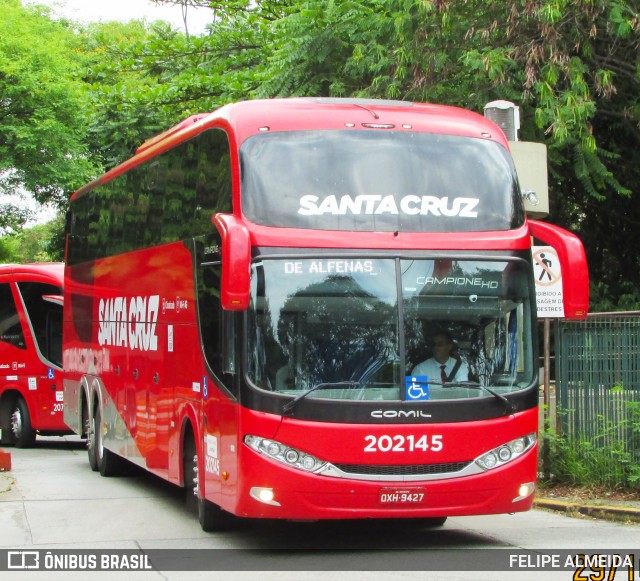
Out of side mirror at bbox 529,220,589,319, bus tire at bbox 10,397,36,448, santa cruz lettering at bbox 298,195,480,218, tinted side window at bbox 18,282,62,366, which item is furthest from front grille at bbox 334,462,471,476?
bus tire at bbox 10,397,36,448

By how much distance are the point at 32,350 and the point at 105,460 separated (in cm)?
582

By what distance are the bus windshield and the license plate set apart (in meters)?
0.72

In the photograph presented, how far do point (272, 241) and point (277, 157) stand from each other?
84cm

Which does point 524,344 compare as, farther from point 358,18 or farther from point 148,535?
point 358,18

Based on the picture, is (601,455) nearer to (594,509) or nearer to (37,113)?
(594,509)

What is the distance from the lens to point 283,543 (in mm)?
10602

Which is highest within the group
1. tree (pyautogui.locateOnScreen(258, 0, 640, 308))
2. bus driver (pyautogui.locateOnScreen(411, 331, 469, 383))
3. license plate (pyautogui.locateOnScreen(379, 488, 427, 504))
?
tree (pyautogui.locateOnScreen(258, 0, 640, 308))

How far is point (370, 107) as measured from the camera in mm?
10750

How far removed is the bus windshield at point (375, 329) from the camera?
942 centimetres

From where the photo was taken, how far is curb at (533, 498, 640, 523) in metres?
11.8

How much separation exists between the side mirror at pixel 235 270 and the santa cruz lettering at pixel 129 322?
4.14m

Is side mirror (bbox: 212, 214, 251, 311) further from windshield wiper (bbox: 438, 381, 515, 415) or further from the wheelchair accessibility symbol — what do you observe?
windshield wiper (bbox: 438, 381, 515, 415)

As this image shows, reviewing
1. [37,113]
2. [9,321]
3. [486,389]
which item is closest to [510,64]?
[486,389]

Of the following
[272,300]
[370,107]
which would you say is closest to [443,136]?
[370,107]
